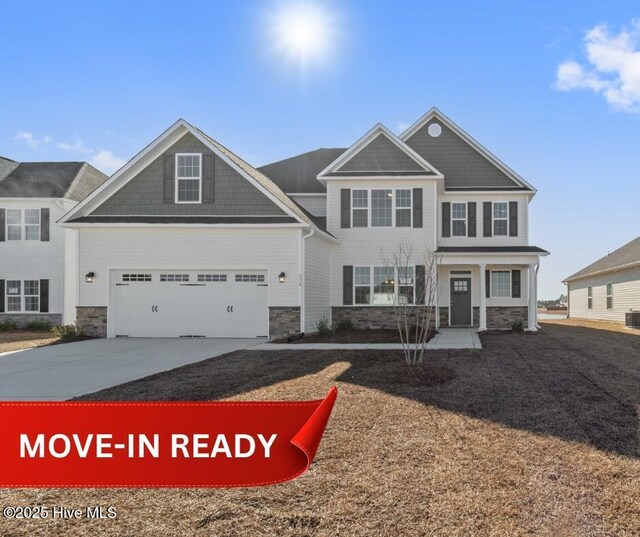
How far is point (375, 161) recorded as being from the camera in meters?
20.8

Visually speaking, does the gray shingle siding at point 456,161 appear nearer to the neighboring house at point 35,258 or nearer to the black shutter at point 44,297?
the neighboring house at point 35,258

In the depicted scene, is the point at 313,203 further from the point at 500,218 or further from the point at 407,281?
the point at 500,218

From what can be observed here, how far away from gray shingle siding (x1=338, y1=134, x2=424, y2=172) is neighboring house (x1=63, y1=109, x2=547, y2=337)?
36 mm

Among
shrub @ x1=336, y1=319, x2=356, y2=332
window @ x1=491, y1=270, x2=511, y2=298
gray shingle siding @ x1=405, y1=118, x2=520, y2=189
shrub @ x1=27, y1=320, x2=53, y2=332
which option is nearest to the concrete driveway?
shrub @ x1=336, y1=319, x2=356, y2=332

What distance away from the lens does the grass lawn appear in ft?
12.8

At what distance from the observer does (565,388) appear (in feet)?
29.3

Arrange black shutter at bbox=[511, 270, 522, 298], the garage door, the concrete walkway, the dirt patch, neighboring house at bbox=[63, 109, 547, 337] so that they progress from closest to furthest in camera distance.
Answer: the concrete walkway < the dirt patch < neighboring house at bbox=[63, 109, 547, 337] < the garage door < black shutter at bbox=[511, 270, 522, 298]

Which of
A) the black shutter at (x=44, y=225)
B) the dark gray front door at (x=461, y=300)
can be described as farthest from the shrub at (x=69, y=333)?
the dark gray front door at (x=461, y=300)

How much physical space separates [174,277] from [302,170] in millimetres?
8775

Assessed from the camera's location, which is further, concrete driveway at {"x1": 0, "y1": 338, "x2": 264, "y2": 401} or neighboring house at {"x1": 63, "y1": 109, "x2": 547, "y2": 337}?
neighboring house at {"x1": 63, "y1": 109, "x2": 547, "y2": 337}

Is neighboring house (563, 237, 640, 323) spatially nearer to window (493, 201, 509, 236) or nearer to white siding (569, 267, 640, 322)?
white siding (569, 267, 640, 322)

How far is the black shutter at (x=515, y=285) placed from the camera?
72.0 feet

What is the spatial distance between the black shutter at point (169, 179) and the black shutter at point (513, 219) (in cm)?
1268

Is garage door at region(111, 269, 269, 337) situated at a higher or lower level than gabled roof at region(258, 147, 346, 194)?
lower
